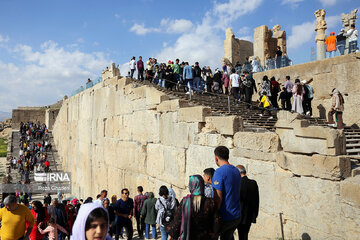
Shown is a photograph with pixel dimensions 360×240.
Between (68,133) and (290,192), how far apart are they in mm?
19578

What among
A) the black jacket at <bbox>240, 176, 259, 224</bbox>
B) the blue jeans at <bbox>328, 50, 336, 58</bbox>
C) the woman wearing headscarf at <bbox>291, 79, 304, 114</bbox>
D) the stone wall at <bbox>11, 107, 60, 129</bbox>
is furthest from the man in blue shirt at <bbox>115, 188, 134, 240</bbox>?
the stone wall at <bbox>11, 107, 60, 129</bbox>

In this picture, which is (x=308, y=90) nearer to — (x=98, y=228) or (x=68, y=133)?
(x=98, y=228)

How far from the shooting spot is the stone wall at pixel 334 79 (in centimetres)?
994

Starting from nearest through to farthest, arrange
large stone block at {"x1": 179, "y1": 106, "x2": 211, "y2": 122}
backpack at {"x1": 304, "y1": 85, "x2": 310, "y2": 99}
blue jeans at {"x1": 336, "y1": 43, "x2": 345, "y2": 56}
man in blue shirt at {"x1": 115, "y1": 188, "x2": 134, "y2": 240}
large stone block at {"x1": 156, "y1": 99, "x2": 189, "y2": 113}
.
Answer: large stone block at {"x1": 179, "y1": 106, "x2": 211, "y2": 122} < man in blue shirt at {"x1": 115, "y1": 188, "x2": 134, "y2": 240} < large stone block at {"x1": 156, "y1": 99, "x2": 189, "y2": 113} < backpack at {"x1": 304, "y1": 85, "x2": 310, "y2": 99} < blue jeans at {"x1": 336, "y1": 43, "x2": 345, "y2": 56}

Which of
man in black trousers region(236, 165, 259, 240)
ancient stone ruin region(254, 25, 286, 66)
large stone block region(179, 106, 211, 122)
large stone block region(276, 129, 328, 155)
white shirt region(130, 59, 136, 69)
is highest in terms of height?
ancient stone ruin region(254, 25, 286, 66)

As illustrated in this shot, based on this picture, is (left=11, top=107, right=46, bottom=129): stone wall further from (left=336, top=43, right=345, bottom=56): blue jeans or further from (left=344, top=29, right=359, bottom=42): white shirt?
(left=344, top=29, right=359, bottom=42): white shirt

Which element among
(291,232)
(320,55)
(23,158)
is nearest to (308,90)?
(320,55)

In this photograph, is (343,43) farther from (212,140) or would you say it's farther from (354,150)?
(212,140)

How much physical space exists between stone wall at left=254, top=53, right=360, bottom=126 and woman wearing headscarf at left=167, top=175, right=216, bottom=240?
867cm

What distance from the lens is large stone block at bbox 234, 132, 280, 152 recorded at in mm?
5355

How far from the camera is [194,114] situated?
7305 mm

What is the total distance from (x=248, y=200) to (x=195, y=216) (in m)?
1.53

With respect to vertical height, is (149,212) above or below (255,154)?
below

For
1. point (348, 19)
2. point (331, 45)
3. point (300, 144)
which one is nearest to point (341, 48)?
point (331, 45)
